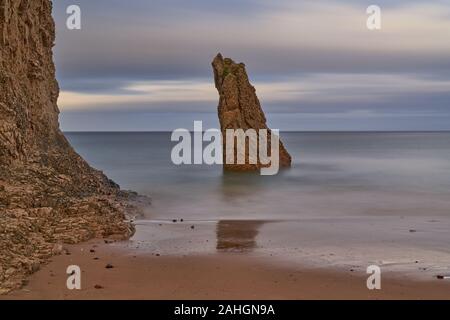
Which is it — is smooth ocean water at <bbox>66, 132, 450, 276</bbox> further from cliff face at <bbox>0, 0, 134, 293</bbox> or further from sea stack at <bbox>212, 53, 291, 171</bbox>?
sea stack at <bbox>212, 53, 291, 171</bbox>

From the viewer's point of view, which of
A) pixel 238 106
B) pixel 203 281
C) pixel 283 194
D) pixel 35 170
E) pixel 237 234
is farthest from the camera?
pixel 238 106

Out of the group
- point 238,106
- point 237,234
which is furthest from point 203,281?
point 238,106

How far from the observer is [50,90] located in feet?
75.5

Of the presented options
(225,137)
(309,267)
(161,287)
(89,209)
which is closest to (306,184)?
(225,137)

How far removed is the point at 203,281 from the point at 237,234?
5539 millimetres

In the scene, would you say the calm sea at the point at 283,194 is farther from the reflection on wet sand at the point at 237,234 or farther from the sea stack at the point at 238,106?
the sea stack at the point at 238,106

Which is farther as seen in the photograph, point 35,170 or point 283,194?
point 283,194

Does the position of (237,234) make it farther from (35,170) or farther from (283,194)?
(283,194)

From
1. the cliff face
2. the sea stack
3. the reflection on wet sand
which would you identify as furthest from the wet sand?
the sea stack

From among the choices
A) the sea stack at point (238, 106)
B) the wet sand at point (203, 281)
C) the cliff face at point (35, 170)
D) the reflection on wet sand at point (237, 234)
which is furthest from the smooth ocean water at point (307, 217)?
the sea stack at point (238, 106)

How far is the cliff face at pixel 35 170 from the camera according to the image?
506 inches

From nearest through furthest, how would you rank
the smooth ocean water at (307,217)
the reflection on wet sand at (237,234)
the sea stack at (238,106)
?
the smooth ocean water at (307,217)
the reflection on wet sand at (237,234)
the sea stack at (238,106)

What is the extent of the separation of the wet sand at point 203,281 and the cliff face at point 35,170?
722mm

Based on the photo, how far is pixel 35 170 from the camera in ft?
55.4
